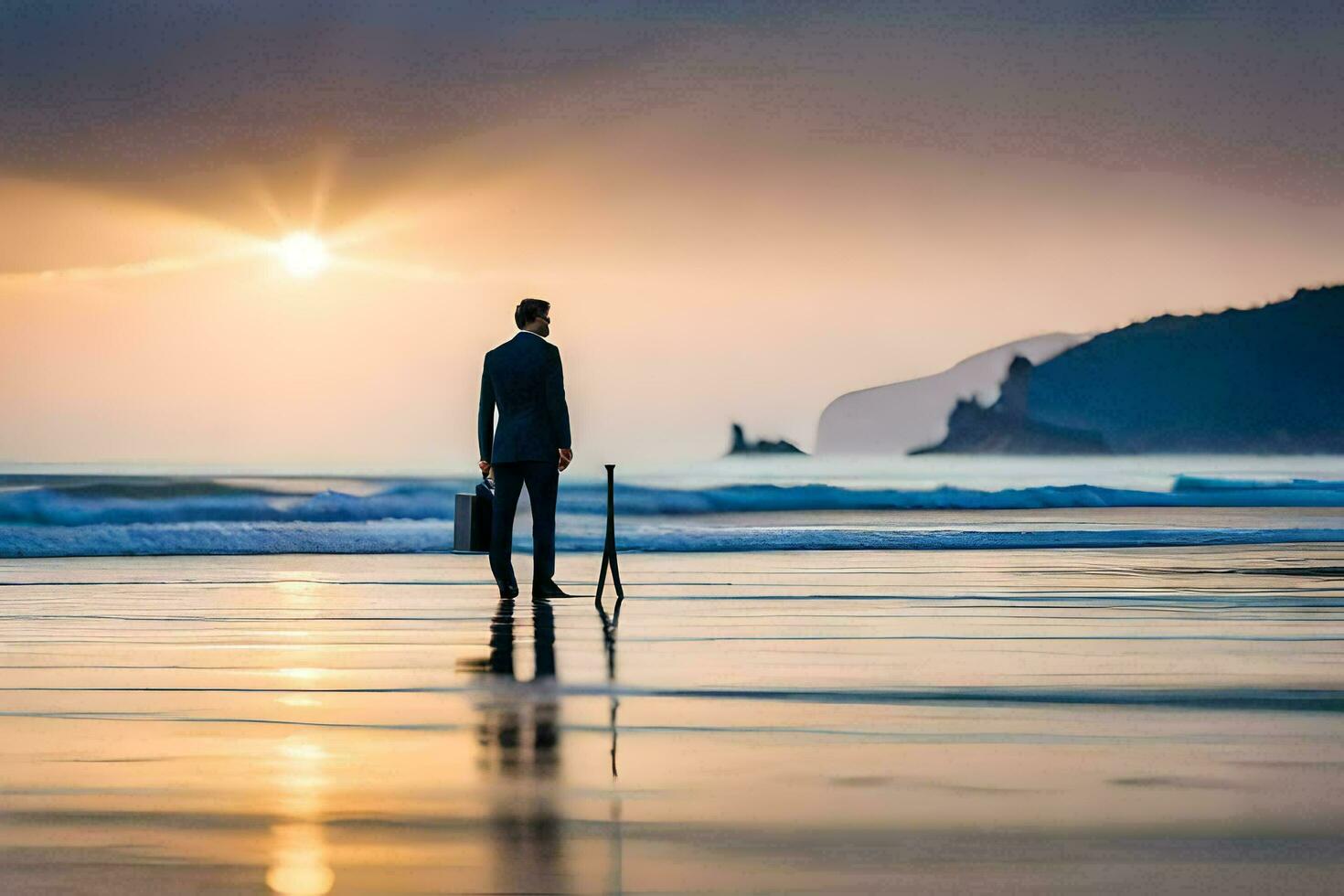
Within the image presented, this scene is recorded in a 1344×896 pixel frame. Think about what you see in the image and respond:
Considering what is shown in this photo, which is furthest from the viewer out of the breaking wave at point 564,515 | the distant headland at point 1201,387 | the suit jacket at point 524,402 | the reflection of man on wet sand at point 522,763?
the distant headland at point 1201,387

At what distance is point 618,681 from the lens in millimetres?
5727

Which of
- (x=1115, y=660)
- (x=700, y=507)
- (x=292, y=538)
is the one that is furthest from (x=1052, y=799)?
(x=700, y=507)

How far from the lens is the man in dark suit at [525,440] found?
10.2 metres

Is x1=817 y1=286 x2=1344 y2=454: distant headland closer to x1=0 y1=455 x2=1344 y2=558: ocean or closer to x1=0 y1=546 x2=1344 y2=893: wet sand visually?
x1=0 y1=455 x2=1344 y2=558: ocean

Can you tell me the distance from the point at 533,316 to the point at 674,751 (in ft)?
21.5

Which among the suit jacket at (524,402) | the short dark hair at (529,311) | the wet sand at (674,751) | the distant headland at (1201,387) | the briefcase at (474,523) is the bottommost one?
the wet sand at (674,751)

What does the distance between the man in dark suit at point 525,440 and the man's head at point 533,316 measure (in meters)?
0.11

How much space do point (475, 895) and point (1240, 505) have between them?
34.8 metres

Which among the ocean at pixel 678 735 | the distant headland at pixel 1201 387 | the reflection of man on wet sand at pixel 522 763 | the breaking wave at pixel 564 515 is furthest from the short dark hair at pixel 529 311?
the distant headland at pixel 1201 387

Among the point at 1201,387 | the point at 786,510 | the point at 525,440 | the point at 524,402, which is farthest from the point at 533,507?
the point at 1201,387

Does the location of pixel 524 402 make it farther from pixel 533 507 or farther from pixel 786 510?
pixel 786 510

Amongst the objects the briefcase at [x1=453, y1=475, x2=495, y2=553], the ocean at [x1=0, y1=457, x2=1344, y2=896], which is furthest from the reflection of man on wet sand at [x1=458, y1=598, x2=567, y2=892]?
the briefcase at [x1=453, y1=475, x2=495, y2=553]

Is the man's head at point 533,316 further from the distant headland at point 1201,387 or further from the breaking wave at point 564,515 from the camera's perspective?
the distant headland at point 1201,387

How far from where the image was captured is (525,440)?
10.2 metres
